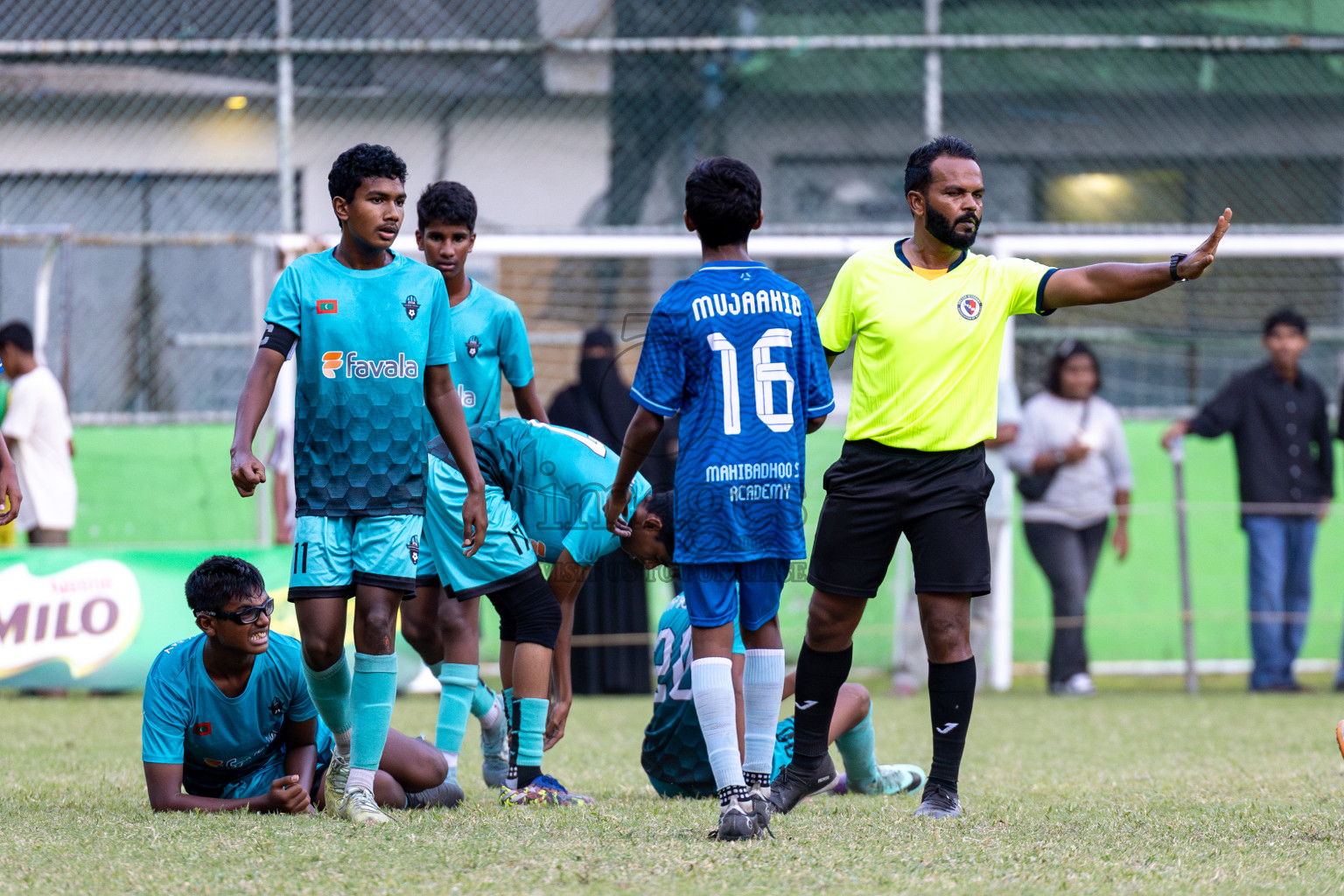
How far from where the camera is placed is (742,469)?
4121 millimetres

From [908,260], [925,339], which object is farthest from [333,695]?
[908,260]

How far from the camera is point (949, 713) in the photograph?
15.2 ft

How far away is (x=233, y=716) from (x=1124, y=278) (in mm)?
2792

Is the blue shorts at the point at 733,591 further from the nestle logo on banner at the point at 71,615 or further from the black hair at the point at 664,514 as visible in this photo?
the nestle logo on banner at the point at 71,615

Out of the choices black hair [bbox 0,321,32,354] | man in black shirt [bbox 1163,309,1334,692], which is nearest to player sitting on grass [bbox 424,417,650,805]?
black hair [bbox 0,321,32,354]

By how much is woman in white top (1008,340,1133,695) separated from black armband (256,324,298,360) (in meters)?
6.77

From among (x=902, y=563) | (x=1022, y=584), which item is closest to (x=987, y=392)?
(x=902, y=563)

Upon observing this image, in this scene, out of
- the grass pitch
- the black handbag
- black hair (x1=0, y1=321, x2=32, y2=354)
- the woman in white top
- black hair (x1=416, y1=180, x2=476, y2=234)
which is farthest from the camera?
the black handbag

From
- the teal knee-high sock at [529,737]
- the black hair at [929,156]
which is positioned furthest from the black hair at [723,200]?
the teal knee-high sock at [529,737]

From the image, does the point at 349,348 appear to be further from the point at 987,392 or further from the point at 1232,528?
the point at 1232,528

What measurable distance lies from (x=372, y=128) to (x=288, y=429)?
3.17m

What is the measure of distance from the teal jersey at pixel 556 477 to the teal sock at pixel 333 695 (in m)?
0.98

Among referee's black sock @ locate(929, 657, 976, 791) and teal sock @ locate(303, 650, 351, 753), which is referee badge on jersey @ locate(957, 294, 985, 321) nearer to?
referee's black sock @ locate(929, 657, 976, 791)

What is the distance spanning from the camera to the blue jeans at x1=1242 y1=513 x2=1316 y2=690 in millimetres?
10273
